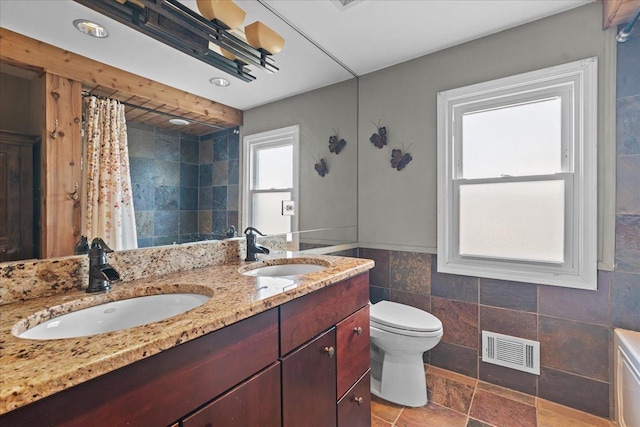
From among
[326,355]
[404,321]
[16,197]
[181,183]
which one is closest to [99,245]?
[16,197]

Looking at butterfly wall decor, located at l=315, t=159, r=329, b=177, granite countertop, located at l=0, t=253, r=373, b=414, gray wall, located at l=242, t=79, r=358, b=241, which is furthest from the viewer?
butterfly wall decor, located at l=315, t=159, r=329, b=177

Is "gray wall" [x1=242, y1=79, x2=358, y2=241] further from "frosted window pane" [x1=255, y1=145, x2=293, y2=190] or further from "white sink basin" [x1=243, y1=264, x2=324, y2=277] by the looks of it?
"white sink basin" [x1=243, y1=264, x2=324, y2=277]

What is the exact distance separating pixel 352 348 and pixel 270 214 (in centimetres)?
88

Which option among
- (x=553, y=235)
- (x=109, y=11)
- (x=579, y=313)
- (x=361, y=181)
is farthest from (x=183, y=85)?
(x=579, y=313)

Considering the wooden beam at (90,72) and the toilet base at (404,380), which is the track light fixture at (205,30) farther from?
the toilet base at (404,380)

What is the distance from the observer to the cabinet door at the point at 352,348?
1.23m

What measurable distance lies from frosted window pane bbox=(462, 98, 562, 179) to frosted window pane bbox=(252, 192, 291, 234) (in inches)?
52.1

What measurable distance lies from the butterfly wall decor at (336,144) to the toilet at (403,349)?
4.30 ft

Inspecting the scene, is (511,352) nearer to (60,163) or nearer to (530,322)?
(530,322)

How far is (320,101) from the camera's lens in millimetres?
2324

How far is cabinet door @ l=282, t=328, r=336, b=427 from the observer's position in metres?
0.96

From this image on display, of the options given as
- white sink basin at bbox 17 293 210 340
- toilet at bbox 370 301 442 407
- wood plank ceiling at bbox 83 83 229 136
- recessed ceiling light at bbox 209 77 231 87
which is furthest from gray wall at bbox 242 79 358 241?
white sink basin at bbox 17 293 210 340

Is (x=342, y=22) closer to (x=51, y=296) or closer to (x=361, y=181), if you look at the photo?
(x=361, y=181)

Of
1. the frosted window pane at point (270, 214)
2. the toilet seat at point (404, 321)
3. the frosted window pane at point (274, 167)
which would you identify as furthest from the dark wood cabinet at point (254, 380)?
the frosted window pane at point (274, 167)
